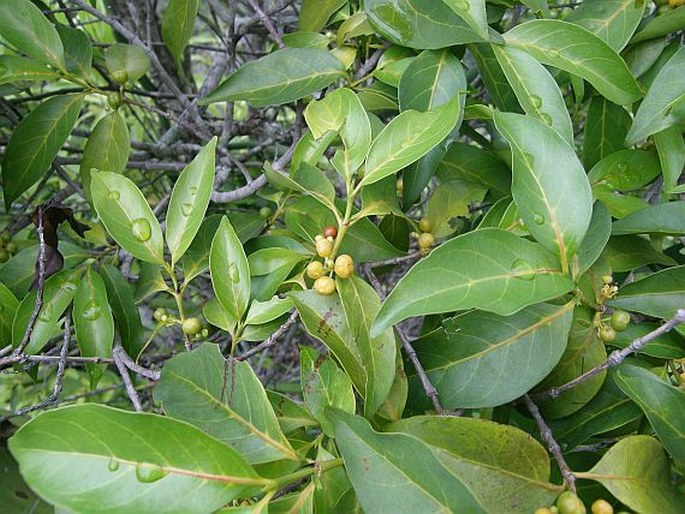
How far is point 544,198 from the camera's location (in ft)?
2.29

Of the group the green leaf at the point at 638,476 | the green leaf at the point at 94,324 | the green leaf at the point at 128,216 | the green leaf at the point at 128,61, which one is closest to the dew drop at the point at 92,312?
the green leaf at the point at 94,324

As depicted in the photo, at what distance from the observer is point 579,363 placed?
0.80 metres

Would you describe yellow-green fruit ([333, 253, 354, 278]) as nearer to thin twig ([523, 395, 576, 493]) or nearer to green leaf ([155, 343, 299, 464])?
green leaf ([155, 343, 299, 464])

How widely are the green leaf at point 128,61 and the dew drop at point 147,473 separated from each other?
774mm

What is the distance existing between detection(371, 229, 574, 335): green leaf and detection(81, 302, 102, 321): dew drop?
487mm

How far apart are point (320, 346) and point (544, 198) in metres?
1.20

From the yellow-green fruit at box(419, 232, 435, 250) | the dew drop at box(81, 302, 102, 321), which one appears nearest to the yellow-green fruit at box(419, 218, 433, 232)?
the yellow-green fruit at box(419, 232, 435, 250)

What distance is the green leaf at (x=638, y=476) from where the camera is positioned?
2.10ft

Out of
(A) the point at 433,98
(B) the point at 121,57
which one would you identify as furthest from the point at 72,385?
(A) the point at 433,98

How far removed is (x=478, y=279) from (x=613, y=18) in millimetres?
556

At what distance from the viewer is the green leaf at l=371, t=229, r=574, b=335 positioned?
62 centimetres

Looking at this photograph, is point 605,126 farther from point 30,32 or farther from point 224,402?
point 30,32

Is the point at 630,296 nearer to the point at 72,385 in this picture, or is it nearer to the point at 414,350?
the point at 414,350

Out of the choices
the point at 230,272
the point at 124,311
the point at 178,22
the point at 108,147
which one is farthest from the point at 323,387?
the point at 178,22
